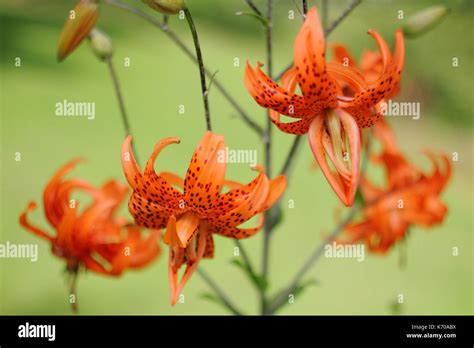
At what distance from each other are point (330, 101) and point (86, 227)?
1.37ft

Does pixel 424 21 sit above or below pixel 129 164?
above

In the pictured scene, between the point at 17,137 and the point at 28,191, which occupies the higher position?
the point at 17,137

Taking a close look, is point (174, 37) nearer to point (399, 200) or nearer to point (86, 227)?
point (86, 227)

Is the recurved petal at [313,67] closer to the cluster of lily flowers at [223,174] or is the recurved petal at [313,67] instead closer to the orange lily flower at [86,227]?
the cluster of lily flowers at [223,174]

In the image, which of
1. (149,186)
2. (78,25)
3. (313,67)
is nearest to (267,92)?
(313,67)

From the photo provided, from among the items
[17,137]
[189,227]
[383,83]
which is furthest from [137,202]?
[17,137]

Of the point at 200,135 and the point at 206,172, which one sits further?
the point at 200,135

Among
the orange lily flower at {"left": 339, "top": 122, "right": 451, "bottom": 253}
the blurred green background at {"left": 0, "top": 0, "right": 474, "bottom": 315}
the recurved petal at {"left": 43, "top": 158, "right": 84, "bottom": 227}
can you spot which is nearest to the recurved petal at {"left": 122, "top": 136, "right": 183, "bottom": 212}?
the recurved petal at {"left": 43, "top": 158, "right": 84, "bottom": 227}

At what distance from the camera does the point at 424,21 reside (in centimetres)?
89

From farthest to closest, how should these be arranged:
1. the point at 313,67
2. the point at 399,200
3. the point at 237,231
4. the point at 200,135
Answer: the point at 200,135, the point at 399,200, the point at 237,231, the point at 313,67
